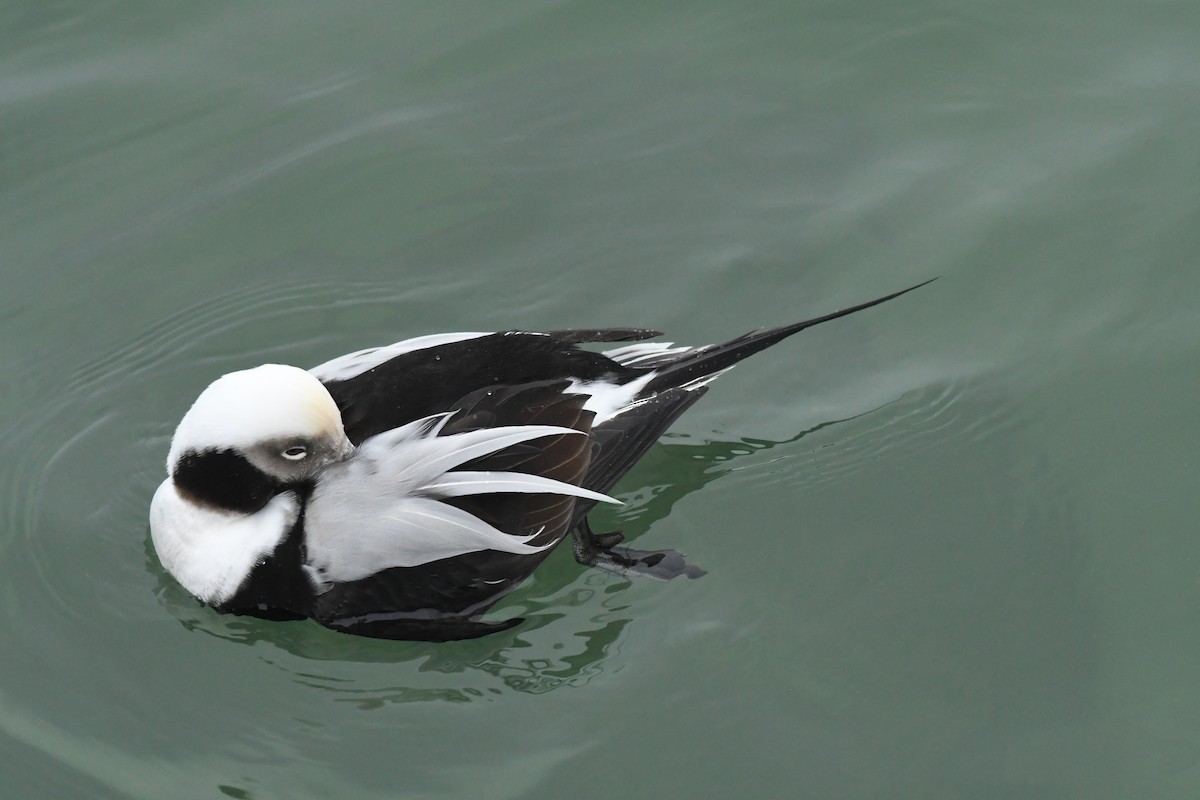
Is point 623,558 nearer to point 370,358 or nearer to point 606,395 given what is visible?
point 606,395

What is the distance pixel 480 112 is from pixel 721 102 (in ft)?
3.64

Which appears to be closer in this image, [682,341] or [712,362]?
[712,362]

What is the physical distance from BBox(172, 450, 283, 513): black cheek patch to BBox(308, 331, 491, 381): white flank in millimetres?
506

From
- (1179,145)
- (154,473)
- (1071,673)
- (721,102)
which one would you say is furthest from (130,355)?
(1179,145)

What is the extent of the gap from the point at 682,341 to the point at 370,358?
1.35 meters

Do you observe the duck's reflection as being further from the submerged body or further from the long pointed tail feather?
the long pointed tail feather

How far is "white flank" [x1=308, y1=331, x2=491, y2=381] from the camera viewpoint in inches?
205

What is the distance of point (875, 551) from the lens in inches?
203

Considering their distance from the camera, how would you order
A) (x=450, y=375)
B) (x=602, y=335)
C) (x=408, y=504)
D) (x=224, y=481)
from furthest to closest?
(x=602, y=335) < (x=450, y=375) < (x=224, y=481) < (x=408, y=504)

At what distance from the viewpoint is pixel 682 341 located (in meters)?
6.00

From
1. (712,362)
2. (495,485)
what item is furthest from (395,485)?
(712,362)

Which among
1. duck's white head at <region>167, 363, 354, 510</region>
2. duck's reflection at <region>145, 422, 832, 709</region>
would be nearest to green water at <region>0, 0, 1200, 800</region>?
duck's reflection at <region>145, 422, 832, 709</region>

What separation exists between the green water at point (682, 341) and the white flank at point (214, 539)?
198 mm

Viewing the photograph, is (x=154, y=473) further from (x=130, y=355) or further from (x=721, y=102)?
(x=721, y=102)
